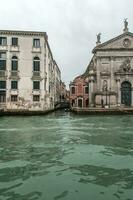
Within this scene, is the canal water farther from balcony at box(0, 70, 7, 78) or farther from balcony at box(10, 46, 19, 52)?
balcony at box(10, 46, 19, 52)

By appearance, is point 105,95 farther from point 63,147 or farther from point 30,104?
point 63,147

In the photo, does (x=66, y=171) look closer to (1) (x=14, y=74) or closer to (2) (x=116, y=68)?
(1) (x=14, y=74)

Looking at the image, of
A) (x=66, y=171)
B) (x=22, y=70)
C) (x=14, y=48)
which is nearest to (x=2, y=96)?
(x=22, y=70)

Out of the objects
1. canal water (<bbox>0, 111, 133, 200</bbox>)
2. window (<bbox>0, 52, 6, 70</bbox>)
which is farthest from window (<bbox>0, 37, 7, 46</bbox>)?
canal water (<bbox>0, 111, 133, 200</bbox>)

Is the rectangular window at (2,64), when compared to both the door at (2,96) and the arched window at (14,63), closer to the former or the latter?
the arched window at (14,63)

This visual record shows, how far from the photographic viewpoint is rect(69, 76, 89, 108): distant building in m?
58.1

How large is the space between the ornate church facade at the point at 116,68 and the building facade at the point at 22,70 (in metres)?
11.9

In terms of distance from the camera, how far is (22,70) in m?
37.6

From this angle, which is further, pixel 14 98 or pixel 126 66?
pixel 126 66

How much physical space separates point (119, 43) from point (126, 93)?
24.8 feet

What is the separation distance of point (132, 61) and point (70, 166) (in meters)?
40.6

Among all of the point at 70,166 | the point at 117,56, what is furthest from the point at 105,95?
the point at 70,166

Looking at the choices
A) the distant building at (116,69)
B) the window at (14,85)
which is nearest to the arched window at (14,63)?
the window at (14,85)

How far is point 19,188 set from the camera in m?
6.64
